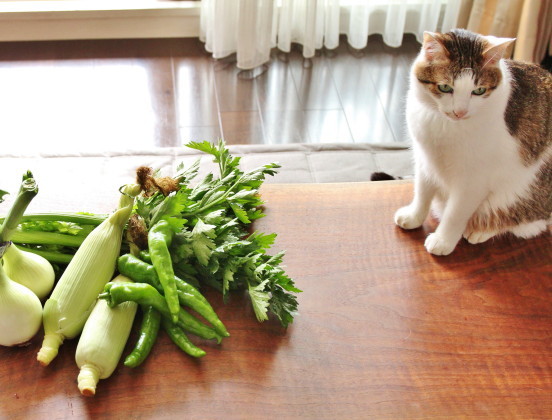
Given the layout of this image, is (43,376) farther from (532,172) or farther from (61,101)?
(61,101)

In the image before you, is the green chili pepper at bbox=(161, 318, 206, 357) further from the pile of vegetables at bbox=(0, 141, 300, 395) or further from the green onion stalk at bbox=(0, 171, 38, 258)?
the green onion stalk at bbox=(0, 171, 38, 258)

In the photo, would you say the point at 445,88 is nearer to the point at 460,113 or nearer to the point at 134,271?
the point at 460,113

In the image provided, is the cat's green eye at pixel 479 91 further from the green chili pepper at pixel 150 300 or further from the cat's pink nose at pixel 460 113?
the green chili pepper at pixel 150 300

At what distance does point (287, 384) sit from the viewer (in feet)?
3.32

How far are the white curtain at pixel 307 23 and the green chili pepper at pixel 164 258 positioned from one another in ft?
4.89

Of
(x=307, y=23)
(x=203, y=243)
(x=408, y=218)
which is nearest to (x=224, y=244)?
(x=203, y=243)

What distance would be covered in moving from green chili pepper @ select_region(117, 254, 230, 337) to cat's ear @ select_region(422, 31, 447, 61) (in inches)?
23.4

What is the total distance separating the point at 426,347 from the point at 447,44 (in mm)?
533

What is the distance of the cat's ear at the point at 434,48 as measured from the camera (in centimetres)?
114

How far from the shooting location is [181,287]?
108 cm

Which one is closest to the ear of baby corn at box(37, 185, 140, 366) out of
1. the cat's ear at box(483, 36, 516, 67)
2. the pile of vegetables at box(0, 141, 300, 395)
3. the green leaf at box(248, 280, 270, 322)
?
the pile of vegetables at box(0, 141, 300, 395)

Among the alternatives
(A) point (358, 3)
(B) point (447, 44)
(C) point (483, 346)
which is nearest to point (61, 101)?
(A) point (358, 3)

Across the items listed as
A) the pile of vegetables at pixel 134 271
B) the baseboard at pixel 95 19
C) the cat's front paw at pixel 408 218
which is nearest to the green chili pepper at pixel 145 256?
the pile of vegetables at pixel 134 271

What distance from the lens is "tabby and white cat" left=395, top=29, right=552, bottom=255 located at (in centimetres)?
114
